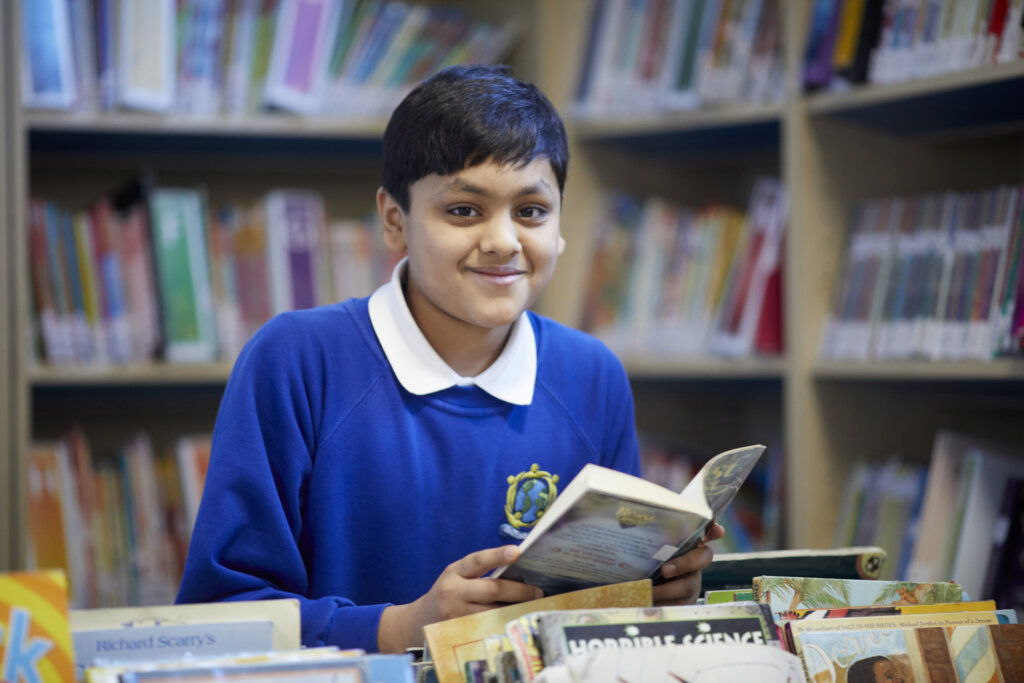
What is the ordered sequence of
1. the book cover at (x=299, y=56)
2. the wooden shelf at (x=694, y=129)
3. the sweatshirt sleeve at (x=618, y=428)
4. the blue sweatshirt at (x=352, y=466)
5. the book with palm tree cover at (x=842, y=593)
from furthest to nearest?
the book cover at (x=299, y=56) → the wooden shelf at (x=694, y=129) → the sweatshirt sleeve at (x=618, y=428) → the blue sweatshirt at (x=352, y=466) → the book with palm tree cover at (x=842, y=593)

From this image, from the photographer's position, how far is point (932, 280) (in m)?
1.81

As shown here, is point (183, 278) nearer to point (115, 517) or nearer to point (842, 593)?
point (115, 517)

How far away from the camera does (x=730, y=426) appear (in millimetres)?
2658

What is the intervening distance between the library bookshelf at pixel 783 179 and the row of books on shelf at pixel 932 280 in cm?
4

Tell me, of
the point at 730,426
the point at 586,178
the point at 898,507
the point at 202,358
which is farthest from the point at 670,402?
the point at 202,358

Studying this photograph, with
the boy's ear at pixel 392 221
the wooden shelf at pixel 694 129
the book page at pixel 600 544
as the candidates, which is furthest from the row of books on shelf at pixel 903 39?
the book page at pixel 600 544

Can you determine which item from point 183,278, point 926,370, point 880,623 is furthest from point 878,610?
point 183,278

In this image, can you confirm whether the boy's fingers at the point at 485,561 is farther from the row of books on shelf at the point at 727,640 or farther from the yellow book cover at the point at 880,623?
the yellow book cover at the point at 880,623

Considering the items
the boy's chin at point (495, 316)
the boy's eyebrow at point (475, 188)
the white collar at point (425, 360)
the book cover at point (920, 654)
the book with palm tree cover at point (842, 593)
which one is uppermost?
the boy's eyebrow at point (475, 188)

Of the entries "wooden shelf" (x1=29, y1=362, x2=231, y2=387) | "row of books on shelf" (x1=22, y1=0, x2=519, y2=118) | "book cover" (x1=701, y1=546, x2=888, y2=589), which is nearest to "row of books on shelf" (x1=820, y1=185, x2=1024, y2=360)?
"book cover" (x1=701, y1=546, x2=888, y2=589)

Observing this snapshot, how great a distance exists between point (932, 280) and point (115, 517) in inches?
66.7

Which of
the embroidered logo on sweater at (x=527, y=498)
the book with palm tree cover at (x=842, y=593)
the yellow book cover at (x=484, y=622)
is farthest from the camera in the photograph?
the embroidered logo on sweater at (x=527, y=498)

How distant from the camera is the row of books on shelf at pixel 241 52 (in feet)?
6.91

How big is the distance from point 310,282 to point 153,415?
56 cm
